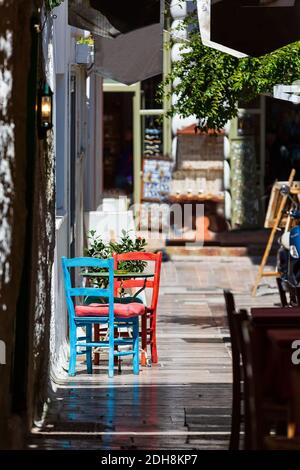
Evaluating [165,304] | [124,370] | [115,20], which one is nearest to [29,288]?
[115,20]

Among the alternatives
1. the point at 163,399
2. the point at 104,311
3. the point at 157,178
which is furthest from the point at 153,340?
the point at 157,178

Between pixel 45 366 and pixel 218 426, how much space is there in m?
1.59

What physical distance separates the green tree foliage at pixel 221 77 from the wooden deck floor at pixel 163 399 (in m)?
2.40

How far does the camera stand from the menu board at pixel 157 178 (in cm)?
2339

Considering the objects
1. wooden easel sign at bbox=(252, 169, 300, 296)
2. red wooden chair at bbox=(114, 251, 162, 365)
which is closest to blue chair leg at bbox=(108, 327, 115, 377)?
red wooden chair at bbox=(114, 251, 162, 365)

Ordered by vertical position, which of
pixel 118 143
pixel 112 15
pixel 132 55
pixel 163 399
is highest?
pixel 112 15

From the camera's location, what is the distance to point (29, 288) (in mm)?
8734

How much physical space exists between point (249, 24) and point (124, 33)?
3.42ft

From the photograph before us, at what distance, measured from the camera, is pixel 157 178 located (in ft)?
77.2

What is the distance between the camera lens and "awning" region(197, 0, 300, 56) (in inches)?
447

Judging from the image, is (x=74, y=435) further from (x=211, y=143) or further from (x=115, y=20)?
(x=211, y=143)

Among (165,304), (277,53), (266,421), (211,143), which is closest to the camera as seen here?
(266,421)

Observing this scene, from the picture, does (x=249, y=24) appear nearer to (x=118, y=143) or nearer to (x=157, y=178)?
(x=157, y=178)

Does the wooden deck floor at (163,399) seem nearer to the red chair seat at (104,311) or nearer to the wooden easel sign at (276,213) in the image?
the red chair seat at (104,311)
